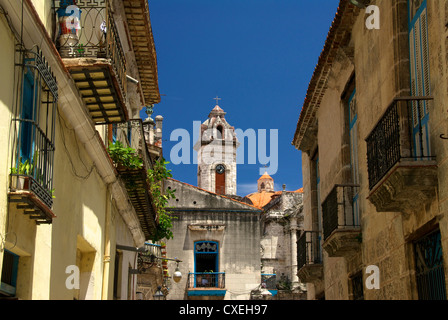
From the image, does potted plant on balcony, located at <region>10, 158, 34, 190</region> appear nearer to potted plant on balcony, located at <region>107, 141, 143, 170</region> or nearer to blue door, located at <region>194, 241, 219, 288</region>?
potted plant on balcony, located at <region>107, 141, 143, 170</region>

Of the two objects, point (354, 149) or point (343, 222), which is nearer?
point (343, 222)

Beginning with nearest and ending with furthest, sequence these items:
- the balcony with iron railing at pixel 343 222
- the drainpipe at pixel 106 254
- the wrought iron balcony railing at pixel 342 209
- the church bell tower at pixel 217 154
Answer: the balcony with iron railing at pixel 343 222 < the wrought iron balcony railing at pixel 342 209 < the drainpipe at pixel 106 254 < the church bell tower at pixel 217 154

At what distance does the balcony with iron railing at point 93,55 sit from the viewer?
9.48 meters

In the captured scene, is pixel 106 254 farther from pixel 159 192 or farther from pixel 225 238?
pixel 225 238

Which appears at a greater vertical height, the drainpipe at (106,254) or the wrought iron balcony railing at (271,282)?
the wrought iron balcony railing at (271,282)

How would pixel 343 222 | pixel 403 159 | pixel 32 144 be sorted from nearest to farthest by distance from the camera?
1. pixel 32 144
2. pixel 403 159
3. pixel 343 222

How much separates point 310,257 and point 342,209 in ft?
14.1

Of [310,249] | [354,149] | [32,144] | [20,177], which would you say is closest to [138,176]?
[354,149]

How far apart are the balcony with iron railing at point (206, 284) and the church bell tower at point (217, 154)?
33876 mm

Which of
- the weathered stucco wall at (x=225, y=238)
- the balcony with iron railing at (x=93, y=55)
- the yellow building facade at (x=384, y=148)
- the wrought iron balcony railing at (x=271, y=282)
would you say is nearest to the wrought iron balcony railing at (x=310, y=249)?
the yellow building facade at (x=384, y=148)

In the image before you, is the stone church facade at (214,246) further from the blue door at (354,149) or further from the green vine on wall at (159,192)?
the blue door at (354,149)

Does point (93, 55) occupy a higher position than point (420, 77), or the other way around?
point (93, 55)

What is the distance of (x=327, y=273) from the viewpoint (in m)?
15.4

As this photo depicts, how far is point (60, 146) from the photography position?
9.45 m
